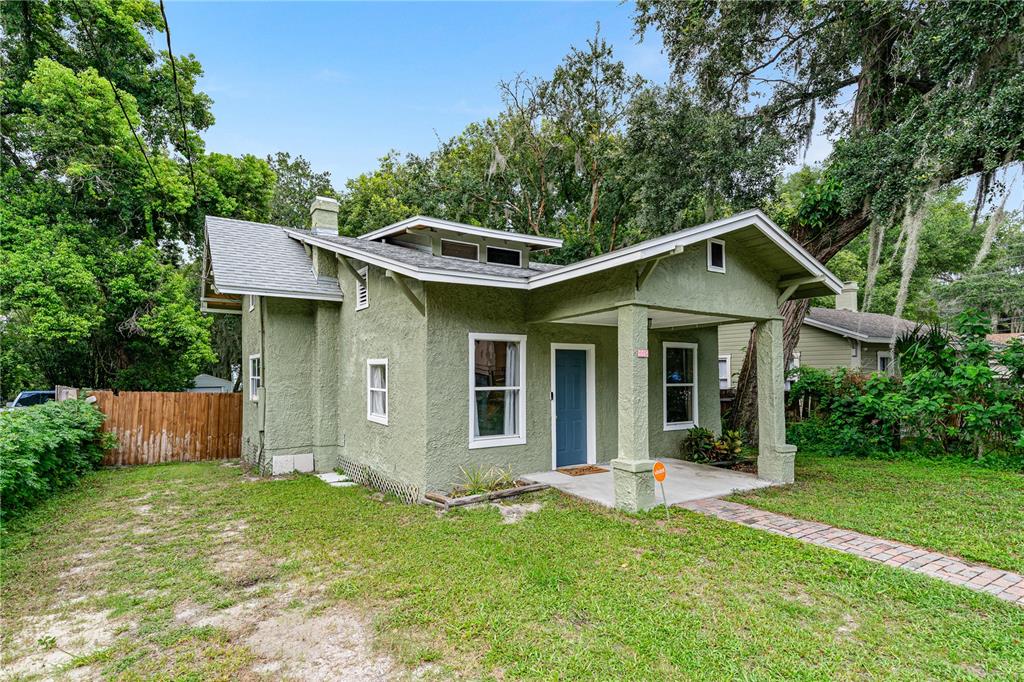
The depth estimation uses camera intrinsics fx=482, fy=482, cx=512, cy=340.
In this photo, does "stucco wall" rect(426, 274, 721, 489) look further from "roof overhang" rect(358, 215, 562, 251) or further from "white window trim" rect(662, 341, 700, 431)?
"roof overhang" rect(358, 215, 562, 251)

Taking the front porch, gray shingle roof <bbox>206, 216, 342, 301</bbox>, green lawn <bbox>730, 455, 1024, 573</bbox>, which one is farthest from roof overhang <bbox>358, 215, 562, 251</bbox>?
green lawn <bbox>730, 455, 1024, 573</bbox>

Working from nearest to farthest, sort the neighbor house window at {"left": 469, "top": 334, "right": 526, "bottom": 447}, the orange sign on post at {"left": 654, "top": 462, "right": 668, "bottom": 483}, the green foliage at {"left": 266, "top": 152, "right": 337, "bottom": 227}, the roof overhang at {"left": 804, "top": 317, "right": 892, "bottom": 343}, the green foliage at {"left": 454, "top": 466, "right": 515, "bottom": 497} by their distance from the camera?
the orange sign on post at {"left": 654, "top": 462, "right": 668, "bottom": 483} → the green foliage at {"left": 454, "top": 466, "right": 515, "bottom": 497} → the neighbor house window at {"left": 469, "top": 334, "right": 526, "bottom": 447} → the roof overhang at {"left": 804, "top": 317, "right": 892, "bottom": 343} → the green foliage at {"left": 266, "top": 152, "right": 337, "bottom": 227}

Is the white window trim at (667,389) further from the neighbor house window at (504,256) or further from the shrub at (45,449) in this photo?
the shrub at (45,449)

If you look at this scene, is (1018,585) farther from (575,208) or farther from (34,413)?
(575,208)

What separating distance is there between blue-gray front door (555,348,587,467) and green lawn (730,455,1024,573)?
8.36ft

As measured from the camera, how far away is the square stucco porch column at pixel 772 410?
23.8 feet

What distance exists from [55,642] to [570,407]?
634 centimetres

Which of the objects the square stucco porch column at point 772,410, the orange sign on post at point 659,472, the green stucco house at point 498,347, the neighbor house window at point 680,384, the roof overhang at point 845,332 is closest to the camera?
the orange sign on post at point 659,472

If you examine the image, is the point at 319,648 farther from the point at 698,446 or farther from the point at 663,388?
the point at 698,446

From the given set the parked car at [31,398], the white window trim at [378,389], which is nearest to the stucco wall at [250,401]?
the white window trim at [378,389]

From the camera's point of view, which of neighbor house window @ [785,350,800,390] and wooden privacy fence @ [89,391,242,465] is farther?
neighbor house window @ [785,350,800,390]

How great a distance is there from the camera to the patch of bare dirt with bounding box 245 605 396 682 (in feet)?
9.52

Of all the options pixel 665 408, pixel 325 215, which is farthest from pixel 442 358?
pixel 325 215

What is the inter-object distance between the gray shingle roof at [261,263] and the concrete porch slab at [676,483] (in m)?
5.37
